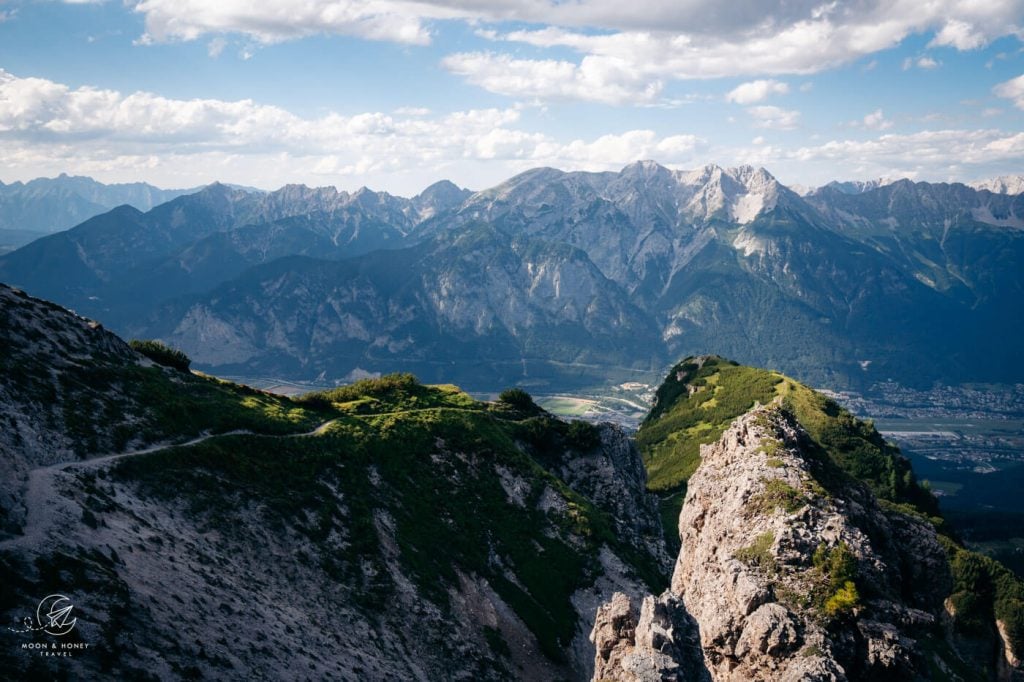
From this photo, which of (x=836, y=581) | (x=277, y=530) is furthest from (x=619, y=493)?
(x=277, y=530)

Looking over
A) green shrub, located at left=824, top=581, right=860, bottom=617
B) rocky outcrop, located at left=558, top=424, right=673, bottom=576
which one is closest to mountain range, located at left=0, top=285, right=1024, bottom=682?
green shrub, located at left=824, top=581, right=860, bottom=617

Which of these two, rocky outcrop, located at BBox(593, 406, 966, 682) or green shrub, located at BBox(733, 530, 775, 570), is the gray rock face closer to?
rocky outcrop, located at BBox(593, 406, 966, 682)

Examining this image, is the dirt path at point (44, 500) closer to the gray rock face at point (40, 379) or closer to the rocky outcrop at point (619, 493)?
the gray rock face at point (40, 379)

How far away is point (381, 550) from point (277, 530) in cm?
1180

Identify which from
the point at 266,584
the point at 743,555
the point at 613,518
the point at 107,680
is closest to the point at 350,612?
the point at 266,584

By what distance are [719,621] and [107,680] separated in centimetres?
4967

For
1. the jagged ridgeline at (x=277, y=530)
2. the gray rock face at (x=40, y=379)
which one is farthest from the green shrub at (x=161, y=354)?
the gray rock face at (x=40, y=379)

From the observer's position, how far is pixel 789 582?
64125mm

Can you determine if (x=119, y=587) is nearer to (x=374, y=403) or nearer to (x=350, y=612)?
(x=350, y=612)

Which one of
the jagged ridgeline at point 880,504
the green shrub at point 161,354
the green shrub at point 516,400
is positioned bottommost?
the jagged ridgeline at point 880,504

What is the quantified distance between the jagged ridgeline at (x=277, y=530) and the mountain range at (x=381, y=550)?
23 cm

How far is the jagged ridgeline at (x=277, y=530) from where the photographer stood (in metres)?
44.0

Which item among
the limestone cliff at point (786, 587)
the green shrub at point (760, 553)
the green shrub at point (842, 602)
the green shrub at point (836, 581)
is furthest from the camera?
the green shrub at point (760, 553)

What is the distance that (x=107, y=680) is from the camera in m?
36.0
